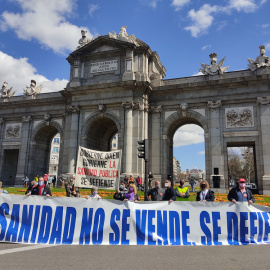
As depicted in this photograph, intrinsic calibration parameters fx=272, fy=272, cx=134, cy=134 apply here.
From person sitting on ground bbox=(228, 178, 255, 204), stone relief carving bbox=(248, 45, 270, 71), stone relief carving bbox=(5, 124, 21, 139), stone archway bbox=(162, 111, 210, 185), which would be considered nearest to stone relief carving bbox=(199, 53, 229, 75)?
stone relief carving bbox=(248, 45, 270, 71)

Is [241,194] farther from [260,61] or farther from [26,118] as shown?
[26,118]

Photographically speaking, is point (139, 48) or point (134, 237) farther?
point (139, 48)

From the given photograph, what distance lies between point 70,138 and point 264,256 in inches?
934

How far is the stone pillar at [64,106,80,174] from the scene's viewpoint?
27.2 meters

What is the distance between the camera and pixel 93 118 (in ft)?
93.9

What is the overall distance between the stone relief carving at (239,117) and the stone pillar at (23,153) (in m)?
23.0

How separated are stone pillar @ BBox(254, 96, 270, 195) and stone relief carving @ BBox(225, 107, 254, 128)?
96 cm

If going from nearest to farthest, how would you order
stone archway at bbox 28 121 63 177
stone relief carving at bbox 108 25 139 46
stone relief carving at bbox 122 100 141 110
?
stone relief carving at bbox 122 100 141 110 → stone relief carving at bbox 108 25 139 46 → stone archway at bbox 28 121 63 177

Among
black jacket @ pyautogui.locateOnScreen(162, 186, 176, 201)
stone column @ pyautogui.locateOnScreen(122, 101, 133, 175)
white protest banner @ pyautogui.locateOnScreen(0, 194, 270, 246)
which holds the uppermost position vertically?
stone column @ pyautogui.locateOnScreen(122, 101, 133, 175)

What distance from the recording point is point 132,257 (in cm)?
707

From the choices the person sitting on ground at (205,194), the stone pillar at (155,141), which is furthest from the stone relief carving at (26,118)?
the person sitting on ground at (205,194)

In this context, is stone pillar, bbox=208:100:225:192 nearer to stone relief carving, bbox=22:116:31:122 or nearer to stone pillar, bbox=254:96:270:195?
stone pillar, bbox=254:96:270:195

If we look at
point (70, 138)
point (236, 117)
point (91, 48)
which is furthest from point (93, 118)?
point (236, 117)

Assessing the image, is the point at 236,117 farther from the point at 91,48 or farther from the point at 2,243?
the point at 2,243
